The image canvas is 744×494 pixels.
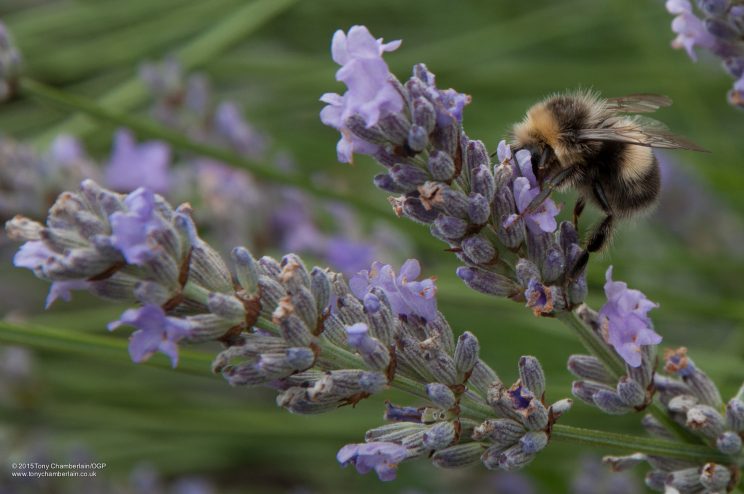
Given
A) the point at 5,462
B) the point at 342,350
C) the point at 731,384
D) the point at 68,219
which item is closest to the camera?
the point at 68,219

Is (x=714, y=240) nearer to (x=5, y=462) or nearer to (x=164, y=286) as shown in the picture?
(x=5, y=462)

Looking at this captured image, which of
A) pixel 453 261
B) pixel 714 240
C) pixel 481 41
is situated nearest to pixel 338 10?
pixel 481 41

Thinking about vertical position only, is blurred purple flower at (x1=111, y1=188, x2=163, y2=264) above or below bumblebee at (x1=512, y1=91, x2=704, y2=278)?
below

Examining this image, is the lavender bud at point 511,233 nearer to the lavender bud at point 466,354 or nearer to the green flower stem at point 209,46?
the lavender bud at point 466,354

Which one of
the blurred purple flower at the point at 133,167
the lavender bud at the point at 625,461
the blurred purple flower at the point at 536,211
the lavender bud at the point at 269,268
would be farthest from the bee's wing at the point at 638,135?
the blurred purple flower at the point at 133,167

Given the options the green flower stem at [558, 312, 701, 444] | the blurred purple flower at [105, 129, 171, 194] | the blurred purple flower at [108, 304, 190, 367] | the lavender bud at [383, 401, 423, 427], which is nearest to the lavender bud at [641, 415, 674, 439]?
the green flower stem at [558, 312, 701, 444]

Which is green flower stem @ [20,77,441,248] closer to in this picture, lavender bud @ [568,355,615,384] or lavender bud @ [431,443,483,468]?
lavender bud @ [568,355,615,384]

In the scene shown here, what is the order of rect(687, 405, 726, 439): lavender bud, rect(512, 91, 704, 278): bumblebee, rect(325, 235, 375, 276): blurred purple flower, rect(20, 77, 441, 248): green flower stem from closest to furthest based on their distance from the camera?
rect(687, 405, 726, 439): lavender bud
rect(512, 91, 704, 278): bumblebee
rect(20, 77, 441, 248): green flower stem
rect(325, 235, 375, 276): blurred purple flower
